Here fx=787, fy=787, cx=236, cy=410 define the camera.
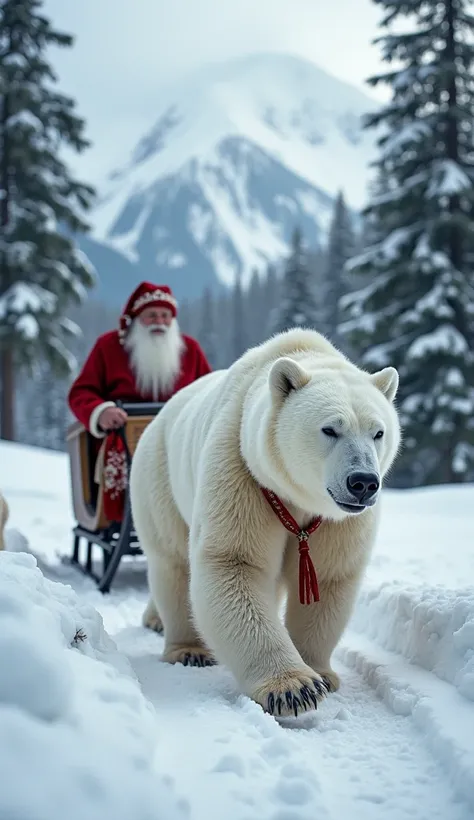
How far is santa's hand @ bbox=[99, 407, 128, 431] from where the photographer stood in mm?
5043

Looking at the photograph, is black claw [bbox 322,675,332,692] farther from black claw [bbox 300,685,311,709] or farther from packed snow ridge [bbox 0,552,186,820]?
packed snow ridge [bbox 0,552,186,820]

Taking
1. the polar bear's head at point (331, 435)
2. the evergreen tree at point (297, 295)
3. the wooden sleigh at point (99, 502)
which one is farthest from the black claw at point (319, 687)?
the evergreen tree at point (297, 295)

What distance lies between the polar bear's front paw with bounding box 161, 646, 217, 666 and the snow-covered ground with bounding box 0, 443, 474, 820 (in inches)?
3.3

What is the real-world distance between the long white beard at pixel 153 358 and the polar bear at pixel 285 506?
2.48 m

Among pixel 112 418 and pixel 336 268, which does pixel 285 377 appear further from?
pixel 336 268

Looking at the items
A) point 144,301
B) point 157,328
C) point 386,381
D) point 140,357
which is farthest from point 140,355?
point 386,381

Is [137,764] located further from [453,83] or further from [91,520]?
[453,83]

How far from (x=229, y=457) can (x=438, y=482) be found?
14863 millimetres

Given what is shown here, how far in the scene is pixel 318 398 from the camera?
2570 millimetres

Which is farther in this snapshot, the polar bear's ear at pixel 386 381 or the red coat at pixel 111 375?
the red coat at pixel 111 375

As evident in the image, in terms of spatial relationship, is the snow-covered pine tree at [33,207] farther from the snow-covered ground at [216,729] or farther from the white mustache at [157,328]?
the snow-covered ground at [216,729]

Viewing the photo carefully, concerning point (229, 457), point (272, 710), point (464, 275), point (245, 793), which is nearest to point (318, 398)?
point (229, 457)

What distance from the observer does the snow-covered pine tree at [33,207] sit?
15430mm

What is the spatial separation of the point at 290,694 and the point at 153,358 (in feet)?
11.9
